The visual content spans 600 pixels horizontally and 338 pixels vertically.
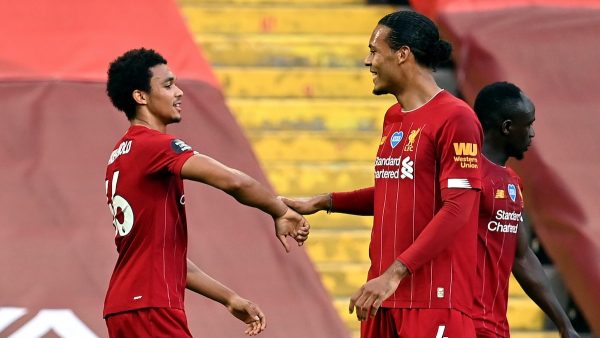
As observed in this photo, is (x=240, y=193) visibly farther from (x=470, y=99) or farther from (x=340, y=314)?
(x=470, y=99)

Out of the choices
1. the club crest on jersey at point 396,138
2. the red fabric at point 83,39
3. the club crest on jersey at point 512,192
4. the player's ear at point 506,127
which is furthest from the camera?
the red fabric at point 83,39

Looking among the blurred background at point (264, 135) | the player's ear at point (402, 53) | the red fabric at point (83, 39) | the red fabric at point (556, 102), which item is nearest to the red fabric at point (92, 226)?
the blurred background at point (264, 135)

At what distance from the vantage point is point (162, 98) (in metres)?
5.47

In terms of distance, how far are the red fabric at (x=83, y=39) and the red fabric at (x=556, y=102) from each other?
1730 millimetres

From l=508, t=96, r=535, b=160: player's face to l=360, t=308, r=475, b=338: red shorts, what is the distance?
1074 millimetres

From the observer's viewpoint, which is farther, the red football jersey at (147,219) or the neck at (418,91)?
the red football jersey at (147,219)

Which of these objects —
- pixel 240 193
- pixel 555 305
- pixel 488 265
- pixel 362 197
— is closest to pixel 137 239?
pixel 240 193

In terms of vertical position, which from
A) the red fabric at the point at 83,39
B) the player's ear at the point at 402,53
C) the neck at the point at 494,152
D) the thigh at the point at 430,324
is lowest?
the thigh at the point at 430,324

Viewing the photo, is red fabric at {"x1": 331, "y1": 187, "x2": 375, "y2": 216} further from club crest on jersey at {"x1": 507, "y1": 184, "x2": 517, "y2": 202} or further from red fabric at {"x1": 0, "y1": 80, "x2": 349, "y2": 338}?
red fabric at {"x1": 0, "y1": 80, "x2": 349, "y2": 338}

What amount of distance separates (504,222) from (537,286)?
1.42 ft

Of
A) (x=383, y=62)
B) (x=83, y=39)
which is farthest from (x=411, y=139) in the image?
(x=83, y=39)

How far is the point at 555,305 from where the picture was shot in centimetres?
602

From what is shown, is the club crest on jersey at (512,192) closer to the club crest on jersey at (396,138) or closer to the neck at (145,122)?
the club crest on jersey at (396,138)

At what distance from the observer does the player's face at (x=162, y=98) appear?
18.0 ft
